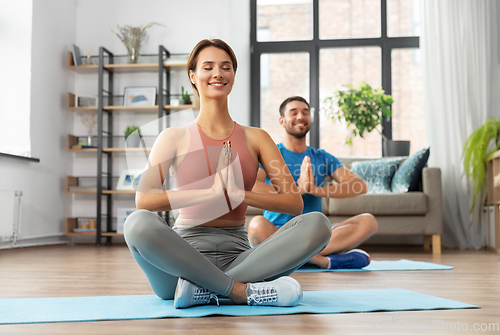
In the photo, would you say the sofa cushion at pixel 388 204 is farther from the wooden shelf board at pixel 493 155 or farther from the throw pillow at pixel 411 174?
the wooden shelf board at pixel 493 155

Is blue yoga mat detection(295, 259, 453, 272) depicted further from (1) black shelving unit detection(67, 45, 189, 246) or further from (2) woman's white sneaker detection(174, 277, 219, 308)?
(1) black shelving unit detection(67, 45, 189, 246)

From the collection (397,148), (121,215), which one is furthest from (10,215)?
(397,148)

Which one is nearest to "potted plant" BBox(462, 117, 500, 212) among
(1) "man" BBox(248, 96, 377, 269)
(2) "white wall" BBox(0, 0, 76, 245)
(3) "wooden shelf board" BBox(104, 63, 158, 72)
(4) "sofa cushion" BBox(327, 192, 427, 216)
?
(4) "sofa cushion" BBox(327, 192, 427, 216)

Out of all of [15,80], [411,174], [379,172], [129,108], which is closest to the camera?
[411,174]

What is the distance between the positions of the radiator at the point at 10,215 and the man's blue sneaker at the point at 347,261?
2.68 metres

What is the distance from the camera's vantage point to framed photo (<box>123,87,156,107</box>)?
498 centimetres

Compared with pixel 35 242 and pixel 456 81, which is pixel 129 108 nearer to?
pixel 35 242

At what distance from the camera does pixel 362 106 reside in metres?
4.68

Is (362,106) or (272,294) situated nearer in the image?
(272,294)

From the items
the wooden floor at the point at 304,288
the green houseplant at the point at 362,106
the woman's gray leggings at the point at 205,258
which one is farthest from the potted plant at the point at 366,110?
the woman's gray leggings at the point at 205,258

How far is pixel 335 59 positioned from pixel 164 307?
14.5 ft

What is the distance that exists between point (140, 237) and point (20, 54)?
3756mm

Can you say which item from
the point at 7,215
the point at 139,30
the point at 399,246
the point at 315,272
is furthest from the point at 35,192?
the point at 399,246

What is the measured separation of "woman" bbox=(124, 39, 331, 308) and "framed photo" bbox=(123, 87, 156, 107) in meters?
3.60
